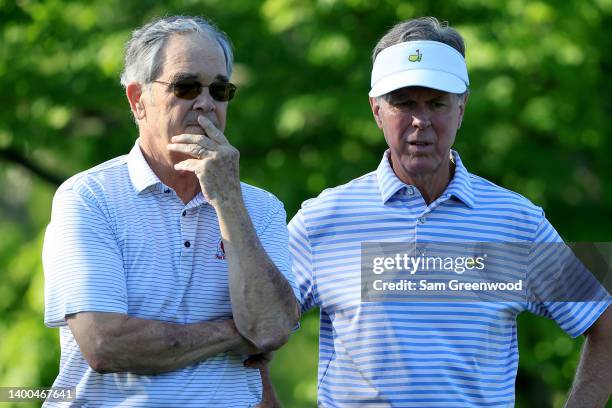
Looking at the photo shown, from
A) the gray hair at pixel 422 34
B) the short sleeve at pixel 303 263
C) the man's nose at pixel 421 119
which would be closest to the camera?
the man's nose at pixel 421 119

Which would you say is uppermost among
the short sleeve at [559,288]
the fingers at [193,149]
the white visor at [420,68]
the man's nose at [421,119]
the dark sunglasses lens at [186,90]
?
the white visor at [420,68]

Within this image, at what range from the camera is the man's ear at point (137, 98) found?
3.84 metres

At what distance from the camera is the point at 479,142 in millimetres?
9492

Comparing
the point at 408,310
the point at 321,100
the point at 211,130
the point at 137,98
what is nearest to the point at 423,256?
the point at 408,310

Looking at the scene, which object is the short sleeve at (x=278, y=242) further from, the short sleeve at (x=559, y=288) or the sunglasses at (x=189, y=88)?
the short sleeve at (x=559, y=288)

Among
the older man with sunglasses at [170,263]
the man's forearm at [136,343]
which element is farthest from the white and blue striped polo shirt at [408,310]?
the man's forearm at [136,343]

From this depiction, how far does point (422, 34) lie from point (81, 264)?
5.49 feet

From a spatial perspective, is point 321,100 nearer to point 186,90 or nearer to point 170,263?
point 186,90

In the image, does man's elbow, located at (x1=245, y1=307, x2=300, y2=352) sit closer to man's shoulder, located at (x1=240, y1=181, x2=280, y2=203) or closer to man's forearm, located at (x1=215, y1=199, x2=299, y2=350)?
man's forearm, located at (x1=215, y1=199, x2=299, y2=350)

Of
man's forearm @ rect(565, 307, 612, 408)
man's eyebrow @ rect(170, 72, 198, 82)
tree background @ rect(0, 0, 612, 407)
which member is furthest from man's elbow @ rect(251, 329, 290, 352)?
tree background @ rect(0, 0, 612, 407)

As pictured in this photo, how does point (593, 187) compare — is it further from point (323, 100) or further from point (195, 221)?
point (195, 221)

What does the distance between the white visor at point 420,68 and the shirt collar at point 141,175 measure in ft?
3.18

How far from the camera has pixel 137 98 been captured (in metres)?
3.86

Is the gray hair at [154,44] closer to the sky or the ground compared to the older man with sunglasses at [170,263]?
closer to the sky
